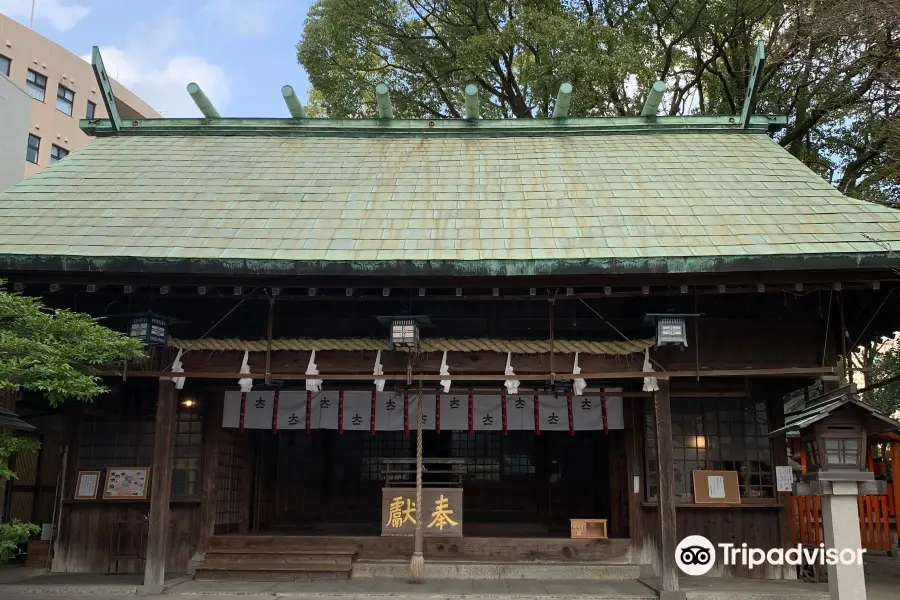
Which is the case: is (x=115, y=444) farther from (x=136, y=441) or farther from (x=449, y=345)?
(x=449, y=345)

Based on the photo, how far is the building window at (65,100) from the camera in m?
35.2

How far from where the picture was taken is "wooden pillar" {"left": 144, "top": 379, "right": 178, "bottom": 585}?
940 cm

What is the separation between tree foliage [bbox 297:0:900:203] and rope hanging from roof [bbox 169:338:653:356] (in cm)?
897

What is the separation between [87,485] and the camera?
11.0 m

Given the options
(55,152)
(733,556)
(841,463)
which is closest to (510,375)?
(841,463)

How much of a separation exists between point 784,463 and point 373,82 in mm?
17812

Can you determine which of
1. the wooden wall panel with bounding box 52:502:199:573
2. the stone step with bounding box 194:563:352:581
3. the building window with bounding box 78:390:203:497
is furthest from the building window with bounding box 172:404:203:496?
the stone step with bounding box 194:563:352:581

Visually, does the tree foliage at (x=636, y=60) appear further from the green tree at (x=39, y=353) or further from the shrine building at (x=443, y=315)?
the green tree at (x=39, y=353)

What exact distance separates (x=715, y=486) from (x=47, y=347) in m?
9.13

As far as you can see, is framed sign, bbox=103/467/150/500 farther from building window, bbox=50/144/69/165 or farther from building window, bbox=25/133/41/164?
building window, bbox=50/144/69/165

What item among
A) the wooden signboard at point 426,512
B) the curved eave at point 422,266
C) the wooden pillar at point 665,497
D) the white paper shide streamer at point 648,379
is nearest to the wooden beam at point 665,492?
the wooden pillar at point 665,497

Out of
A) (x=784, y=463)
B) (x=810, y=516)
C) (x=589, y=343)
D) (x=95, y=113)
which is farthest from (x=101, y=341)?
(x=95, y=113)

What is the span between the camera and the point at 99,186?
36.9 feet

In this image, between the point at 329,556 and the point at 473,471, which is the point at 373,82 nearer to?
the point at 473,471
